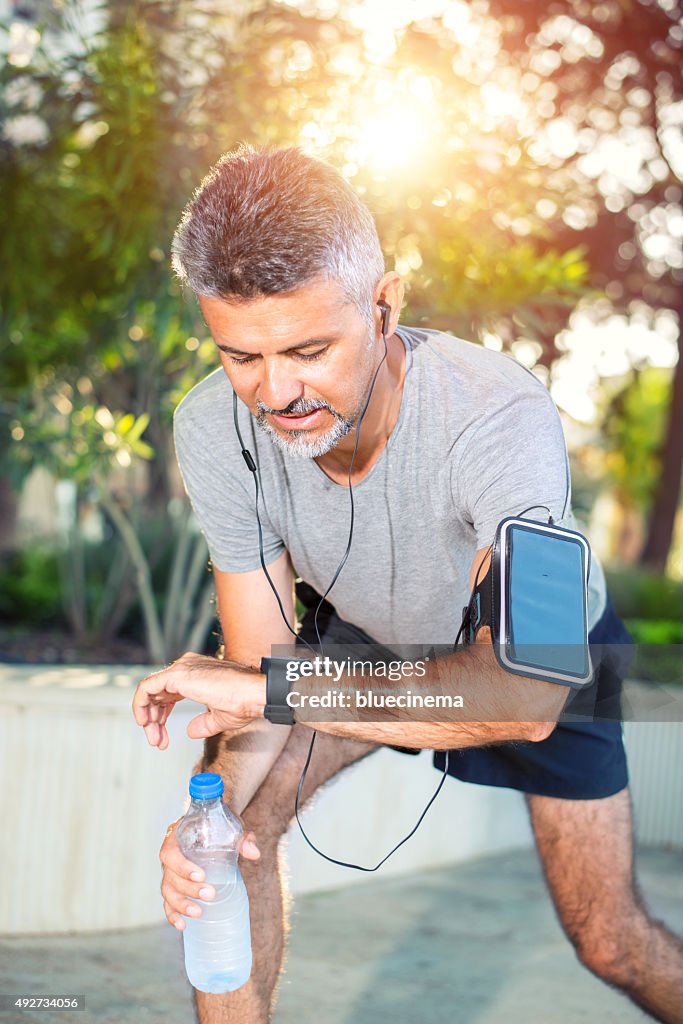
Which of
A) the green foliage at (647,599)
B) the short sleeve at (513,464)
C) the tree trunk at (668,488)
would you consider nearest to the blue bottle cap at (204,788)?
the short sleeve at (513,464)

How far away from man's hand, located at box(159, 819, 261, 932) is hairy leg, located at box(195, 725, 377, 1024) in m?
0.31

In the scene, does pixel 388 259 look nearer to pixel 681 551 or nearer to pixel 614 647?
pixel 614 647

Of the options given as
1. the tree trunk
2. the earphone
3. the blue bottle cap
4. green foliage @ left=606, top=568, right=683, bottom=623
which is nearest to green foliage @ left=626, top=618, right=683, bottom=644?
green foliage @ left=606, top=568, right=683, bottom=623

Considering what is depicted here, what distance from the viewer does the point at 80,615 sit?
5.96 meters

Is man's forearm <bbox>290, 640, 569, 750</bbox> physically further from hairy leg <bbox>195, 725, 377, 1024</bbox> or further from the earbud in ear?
the earbud in ear

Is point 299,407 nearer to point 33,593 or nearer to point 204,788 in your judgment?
point 204,788

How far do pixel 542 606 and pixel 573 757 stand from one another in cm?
84

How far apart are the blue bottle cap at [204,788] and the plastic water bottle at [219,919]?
0.13 m

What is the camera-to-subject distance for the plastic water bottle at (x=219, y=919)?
6.97 ft

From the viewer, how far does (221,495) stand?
7.78ft

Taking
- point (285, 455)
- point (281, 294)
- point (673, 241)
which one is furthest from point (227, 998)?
point (673, 241)

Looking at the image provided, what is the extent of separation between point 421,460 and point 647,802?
4134 mm

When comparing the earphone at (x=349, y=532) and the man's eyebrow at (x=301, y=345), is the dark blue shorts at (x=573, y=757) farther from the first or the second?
the man's eyebrow at (x=301, y=345)

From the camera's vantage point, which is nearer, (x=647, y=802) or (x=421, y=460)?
(x=421, y=460)
